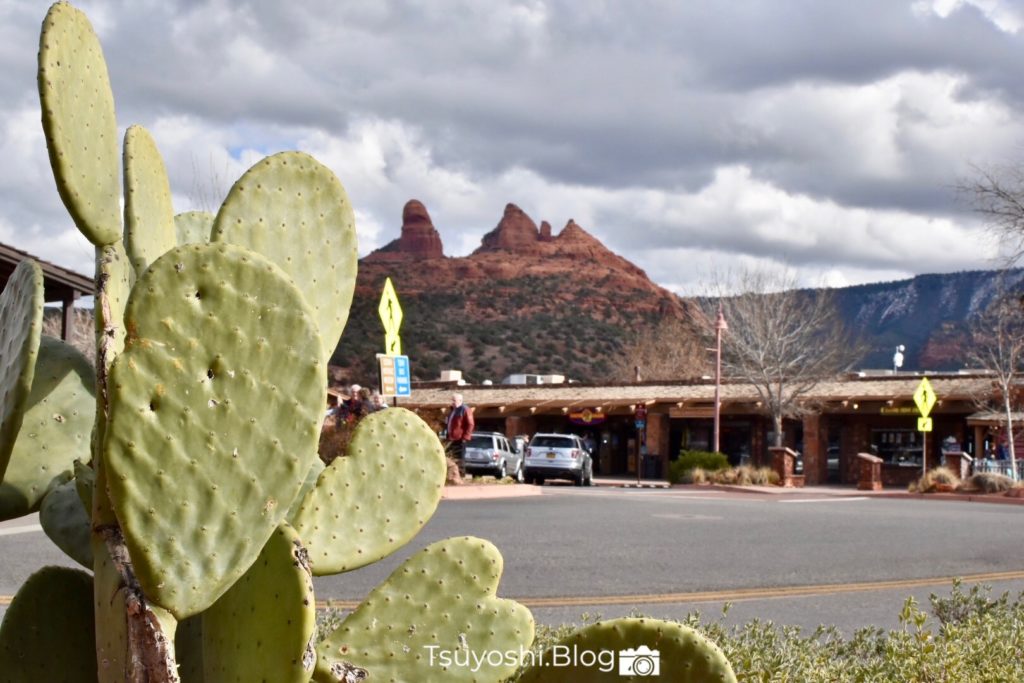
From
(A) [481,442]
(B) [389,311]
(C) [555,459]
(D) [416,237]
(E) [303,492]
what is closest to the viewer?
(E) [303,492]

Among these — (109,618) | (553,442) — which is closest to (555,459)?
(553,442)

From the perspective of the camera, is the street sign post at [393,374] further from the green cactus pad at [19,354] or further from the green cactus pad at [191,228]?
the green cactus pad at [19,354]

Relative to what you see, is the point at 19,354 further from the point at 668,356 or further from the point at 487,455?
the point at 668,356

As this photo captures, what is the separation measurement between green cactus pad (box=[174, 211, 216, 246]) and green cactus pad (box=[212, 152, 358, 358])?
2.32 ft

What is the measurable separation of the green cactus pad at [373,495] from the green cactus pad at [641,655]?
0.61 meters

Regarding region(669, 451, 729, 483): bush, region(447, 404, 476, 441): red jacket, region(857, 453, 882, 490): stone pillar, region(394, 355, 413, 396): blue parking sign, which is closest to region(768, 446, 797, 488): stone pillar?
region(669, 451, 729, 483): bush

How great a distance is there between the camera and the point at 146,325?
238 centimetres

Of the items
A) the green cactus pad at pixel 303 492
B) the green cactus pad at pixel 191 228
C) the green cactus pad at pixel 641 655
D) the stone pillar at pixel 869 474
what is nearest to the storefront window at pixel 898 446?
the stone pillar at pixel 869 474

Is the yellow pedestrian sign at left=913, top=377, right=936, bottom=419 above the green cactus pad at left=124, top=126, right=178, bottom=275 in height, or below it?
above

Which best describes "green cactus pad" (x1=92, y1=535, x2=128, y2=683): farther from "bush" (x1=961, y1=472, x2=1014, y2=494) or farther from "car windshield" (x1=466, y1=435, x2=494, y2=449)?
"car windshield" (x1=466, y1=435, x2=494, y2=449)

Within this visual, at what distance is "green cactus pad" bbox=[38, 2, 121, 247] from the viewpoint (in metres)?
2.68

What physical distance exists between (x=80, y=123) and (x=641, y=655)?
184 cm

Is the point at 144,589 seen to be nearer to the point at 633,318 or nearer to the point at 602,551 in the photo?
the point at 602,551

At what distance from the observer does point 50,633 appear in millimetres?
3234
